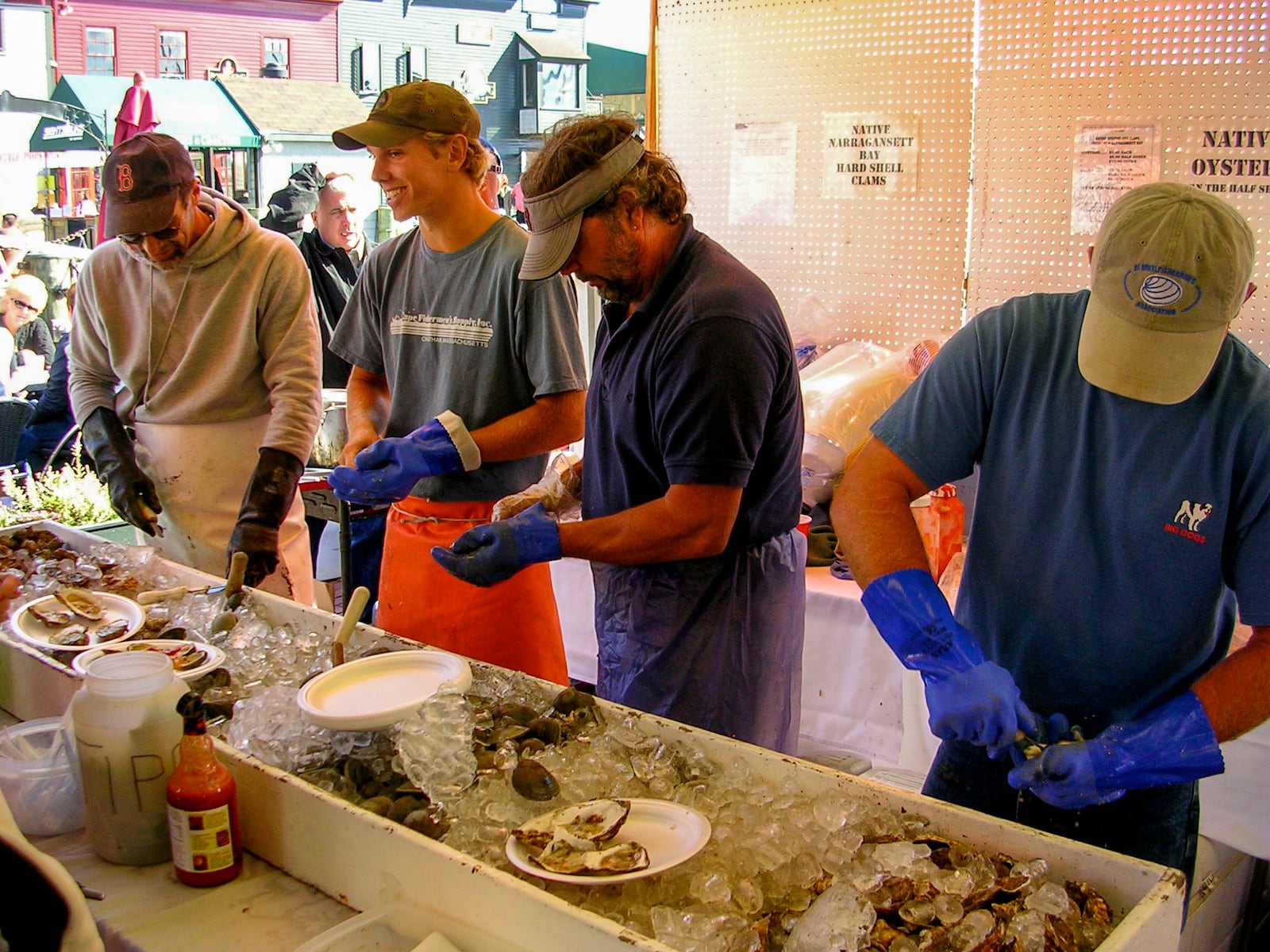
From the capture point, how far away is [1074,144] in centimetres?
334

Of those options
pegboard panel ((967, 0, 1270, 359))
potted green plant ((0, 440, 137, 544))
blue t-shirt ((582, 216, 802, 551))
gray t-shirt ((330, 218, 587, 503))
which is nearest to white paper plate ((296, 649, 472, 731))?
blue t-shirt ((582, 216, 802, 551))

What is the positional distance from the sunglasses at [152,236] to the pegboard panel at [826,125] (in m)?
2.07

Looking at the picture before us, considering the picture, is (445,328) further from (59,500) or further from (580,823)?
(59,500)

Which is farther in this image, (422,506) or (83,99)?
(83,99)

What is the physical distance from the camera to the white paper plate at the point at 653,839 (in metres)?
1.25

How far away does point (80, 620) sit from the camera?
2166mm

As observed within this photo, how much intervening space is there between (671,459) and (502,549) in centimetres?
41

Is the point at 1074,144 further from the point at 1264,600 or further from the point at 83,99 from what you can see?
the point at 83,99

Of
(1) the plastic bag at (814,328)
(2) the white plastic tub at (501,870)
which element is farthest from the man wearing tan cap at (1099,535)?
(1) the plastic bag at (814,328)

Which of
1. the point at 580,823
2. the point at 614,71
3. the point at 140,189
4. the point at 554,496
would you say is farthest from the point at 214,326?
the point at 614,71

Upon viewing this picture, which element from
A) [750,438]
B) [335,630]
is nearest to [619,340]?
[750,438]

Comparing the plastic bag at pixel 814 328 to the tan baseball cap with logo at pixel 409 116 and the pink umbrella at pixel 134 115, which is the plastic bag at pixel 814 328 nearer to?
the tan baseball cap with logo at pixel 409 116

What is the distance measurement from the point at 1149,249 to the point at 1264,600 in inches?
21.2

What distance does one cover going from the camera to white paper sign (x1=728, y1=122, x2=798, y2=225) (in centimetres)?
394
